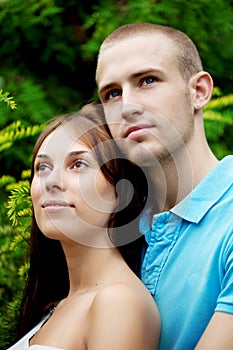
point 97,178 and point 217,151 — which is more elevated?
point 97,178

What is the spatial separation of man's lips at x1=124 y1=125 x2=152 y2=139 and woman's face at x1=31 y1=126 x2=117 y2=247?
212 millimetres

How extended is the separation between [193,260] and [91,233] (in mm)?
284

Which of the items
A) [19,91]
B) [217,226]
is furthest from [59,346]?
[19,91]

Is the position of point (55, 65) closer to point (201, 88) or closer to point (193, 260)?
point (201, 88)

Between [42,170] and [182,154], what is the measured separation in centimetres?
47

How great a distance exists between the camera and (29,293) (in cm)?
220

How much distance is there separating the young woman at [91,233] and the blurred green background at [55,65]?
1.27 ft

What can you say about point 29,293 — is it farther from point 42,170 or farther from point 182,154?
point 182,154

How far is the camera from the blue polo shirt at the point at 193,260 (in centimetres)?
179

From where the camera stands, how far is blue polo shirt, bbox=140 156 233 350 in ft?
5.88

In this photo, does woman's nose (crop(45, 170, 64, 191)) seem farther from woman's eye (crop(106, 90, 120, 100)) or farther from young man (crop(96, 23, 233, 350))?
woman's eye (crop(106, 90, 120, 100))

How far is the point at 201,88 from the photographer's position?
227 centimetres

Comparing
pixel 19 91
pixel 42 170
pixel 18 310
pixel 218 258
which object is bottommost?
pixel 18 310

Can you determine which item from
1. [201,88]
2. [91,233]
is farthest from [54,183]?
[201,88]
